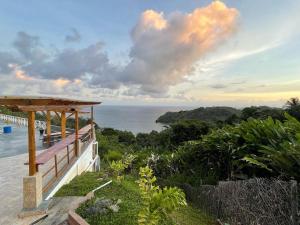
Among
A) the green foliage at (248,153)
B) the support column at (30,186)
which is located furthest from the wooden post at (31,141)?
the green foliage at (248,153)

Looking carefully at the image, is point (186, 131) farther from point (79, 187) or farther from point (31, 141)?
point (31, 141)

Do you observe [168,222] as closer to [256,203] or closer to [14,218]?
[256,203]

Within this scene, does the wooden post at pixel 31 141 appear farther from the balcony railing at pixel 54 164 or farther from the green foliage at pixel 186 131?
the green foliage at pixel 186 131

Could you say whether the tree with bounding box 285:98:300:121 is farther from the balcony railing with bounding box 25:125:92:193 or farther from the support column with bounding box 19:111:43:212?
the support column with bounding box 19:111:43:212

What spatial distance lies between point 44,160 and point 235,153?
5114mm

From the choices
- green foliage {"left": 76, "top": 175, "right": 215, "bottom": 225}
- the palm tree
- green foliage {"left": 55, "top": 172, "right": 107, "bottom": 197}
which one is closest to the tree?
the palm tree

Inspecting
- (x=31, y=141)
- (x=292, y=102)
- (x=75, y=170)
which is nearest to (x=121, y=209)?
(x=31, y=141)

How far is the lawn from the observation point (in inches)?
201

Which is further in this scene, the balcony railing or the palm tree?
the palm tree

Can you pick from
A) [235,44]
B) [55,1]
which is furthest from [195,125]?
[55,1]

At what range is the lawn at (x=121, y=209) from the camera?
511 cm

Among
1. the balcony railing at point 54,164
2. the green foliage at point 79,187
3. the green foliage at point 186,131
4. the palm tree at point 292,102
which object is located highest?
the palm tree at point 292,102

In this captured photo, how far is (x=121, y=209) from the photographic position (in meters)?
5.55

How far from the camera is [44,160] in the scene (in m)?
6.09
